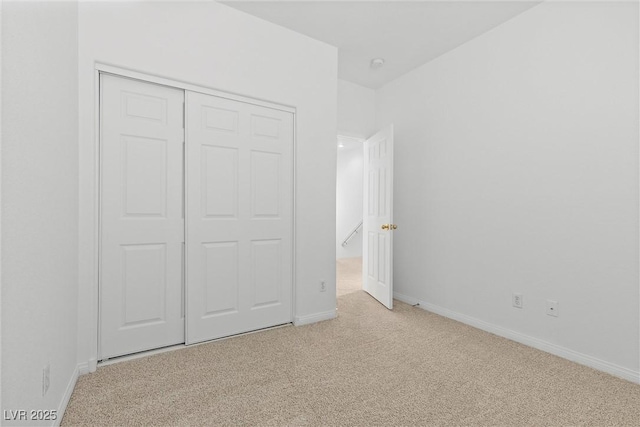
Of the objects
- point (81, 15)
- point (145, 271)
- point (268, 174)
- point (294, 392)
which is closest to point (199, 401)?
point (294, 392)

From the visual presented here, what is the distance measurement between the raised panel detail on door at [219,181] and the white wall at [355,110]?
1.74m

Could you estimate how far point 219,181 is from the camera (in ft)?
8.09

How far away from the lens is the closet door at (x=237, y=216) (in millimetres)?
2371

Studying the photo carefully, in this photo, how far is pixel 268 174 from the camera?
106 inches

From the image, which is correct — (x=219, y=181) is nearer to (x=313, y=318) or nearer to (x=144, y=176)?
(x=144, y=176)

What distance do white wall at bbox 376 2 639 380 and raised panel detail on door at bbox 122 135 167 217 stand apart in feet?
8.46

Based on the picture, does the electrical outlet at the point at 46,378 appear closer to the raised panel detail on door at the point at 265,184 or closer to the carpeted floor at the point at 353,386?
the carpeted floor at the point at 353,386

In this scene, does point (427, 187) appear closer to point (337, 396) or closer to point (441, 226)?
point (441, 226)

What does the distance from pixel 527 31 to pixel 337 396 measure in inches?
120

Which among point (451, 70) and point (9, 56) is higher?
point (451, 70)

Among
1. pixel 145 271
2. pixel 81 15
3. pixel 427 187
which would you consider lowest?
pixel 145 271

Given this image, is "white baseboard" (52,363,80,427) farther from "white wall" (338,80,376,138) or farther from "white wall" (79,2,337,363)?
"white wall" (338,80,376,138)

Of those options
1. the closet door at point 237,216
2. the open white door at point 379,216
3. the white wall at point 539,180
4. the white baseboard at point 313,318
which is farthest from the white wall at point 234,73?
the white wall at point 539,180

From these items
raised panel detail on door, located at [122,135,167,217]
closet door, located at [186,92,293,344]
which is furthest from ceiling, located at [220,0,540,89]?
raised panel detail on door, located at [122,135,167,217]
